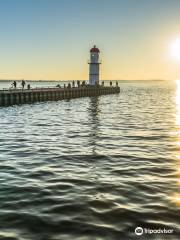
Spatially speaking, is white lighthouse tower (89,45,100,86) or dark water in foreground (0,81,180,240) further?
white lighthouse tower (89,45,100,86)

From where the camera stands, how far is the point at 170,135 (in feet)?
88.4

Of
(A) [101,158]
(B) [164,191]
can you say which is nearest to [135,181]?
(B) [164,191]

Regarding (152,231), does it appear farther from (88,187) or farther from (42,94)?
(42,94)

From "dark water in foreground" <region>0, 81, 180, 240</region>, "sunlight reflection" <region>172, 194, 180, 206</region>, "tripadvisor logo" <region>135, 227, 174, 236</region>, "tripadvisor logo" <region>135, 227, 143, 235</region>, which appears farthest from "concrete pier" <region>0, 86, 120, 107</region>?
"tripadvisor logo" <region>135, 227, 174, 236</region>

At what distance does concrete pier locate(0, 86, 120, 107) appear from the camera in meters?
58.4

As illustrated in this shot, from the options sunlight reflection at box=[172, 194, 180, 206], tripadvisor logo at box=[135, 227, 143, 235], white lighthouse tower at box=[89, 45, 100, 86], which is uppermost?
white lighthouse tower at box=[89, 45, 100, 86]

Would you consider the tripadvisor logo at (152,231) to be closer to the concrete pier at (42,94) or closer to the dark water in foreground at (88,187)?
the dark water in foreground at (88,187)

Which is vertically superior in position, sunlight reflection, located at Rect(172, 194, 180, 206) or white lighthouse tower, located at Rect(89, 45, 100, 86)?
white lighthouse tower, located at Rect(89, 45, 100, 86)

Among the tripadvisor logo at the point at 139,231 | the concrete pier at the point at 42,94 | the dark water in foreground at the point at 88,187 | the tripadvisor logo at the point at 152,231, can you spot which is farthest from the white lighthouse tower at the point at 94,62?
the tripadvisor logo at the point at 152,231

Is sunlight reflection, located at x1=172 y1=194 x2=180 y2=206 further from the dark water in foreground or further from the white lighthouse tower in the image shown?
the white lighthouse tower

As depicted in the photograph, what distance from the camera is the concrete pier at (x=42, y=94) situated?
58.4 meters

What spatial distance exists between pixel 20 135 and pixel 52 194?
1402 centimetres

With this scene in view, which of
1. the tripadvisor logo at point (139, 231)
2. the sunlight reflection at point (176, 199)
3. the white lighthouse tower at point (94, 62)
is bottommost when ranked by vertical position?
the sunlight reflection at point (176, 199)

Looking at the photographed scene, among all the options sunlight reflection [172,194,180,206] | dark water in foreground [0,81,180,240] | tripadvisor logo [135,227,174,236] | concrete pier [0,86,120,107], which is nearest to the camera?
tripadvisor logo [135,227,174,236]
